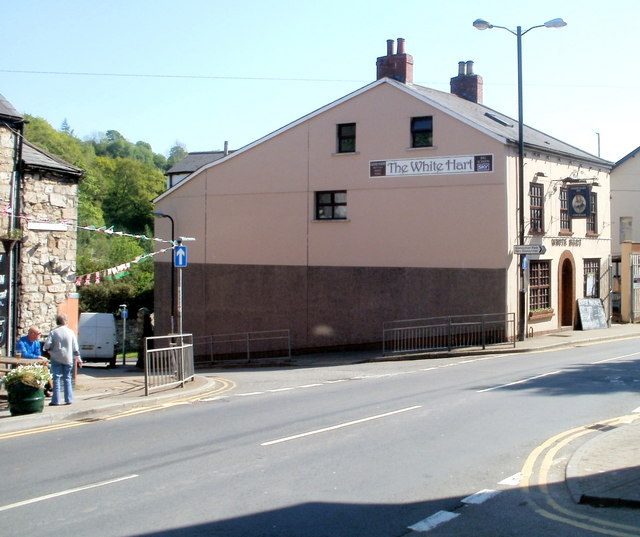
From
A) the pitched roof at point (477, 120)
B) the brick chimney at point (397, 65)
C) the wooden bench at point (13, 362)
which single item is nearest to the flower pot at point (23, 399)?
the wooden bench at point (13, 362)

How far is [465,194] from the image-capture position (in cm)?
2720

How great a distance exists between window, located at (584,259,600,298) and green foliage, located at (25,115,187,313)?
34188mm

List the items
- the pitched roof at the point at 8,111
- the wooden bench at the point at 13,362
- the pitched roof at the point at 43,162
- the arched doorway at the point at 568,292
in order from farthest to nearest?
the arched doorway at the point at 568,292, the pitched roof at the point at 43,162, the pitched roof at the point at 8,111, the wooden bench at the point at 13,362

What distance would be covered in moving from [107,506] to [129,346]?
5053 centimetres

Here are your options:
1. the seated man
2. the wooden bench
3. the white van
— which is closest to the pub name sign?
the seated man

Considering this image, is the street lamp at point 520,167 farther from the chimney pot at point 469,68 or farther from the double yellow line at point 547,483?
the double yellow line at point 547,483

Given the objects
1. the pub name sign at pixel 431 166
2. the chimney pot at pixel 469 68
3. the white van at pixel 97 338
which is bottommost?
the white van at pixel 97 338

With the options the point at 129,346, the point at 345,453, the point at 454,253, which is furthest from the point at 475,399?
the point at 129,346

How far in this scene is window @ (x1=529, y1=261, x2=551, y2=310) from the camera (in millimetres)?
28166

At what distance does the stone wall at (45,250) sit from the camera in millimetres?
16922

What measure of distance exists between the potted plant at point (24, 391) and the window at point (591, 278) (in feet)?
81.3

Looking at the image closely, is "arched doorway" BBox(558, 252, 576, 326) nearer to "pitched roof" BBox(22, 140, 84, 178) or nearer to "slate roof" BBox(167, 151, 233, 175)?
"pitched roof" BBox(22, 140, 84, 178)

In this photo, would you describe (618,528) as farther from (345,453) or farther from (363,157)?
(363,157)

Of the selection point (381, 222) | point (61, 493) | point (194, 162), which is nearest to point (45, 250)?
point (61, 493)
